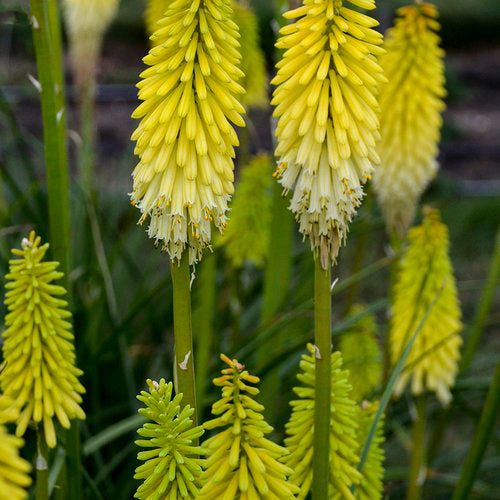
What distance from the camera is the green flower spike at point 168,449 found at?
1.31 meters

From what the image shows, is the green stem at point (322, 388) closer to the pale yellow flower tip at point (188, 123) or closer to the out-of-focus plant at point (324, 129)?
the out-of-focus plant at point (324, 129)

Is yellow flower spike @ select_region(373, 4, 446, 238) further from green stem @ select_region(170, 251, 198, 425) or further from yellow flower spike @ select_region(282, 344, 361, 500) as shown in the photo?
green stem @ select_region(170, 251, 198, 425)

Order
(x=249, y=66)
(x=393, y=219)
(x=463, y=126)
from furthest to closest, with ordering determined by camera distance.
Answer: (x=463, y=126)
(x=249, y=66)
(x=393, y=219)

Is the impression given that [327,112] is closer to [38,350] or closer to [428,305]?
[38,350]

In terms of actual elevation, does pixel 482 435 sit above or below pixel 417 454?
above

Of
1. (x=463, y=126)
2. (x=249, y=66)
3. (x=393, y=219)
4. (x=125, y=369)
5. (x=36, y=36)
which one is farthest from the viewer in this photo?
(x=463, y=126)

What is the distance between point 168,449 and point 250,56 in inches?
113

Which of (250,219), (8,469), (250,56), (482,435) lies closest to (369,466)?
(482,435)

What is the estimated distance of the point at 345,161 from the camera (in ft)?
5.33

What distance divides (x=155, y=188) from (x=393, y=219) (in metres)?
1.86

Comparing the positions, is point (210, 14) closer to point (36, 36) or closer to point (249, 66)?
point (36, 36)

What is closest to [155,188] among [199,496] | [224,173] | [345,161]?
[224,173]

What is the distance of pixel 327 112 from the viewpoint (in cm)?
161

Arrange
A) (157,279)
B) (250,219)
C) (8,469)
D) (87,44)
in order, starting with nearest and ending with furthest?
(8,469) < (250,219) < (87,44) < (157,279)
